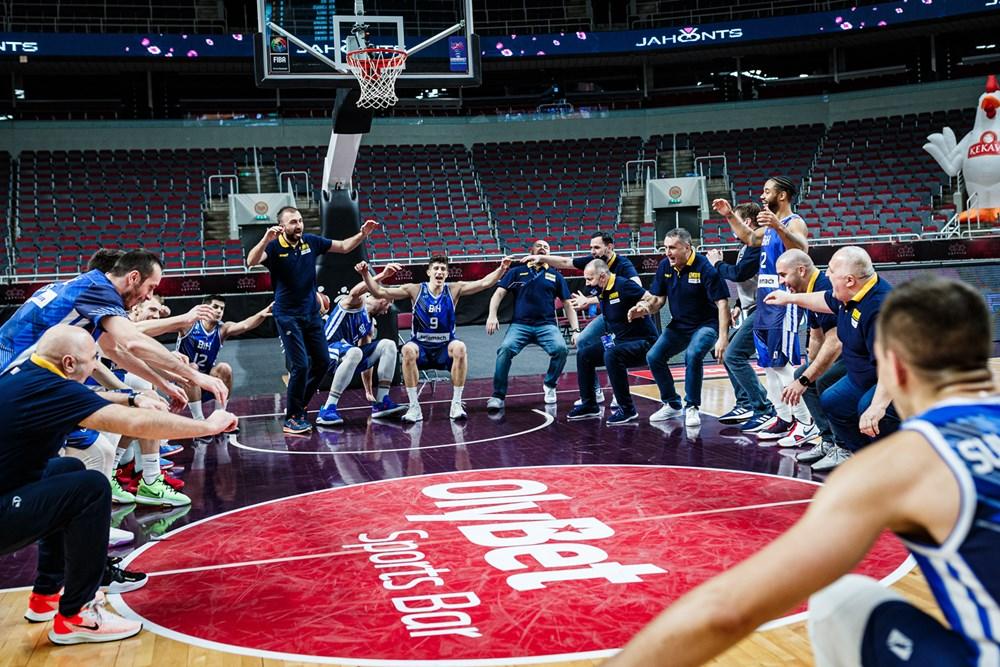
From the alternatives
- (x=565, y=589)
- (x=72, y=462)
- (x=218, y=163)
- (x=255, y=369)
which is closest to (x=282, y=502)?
(x=72, y=462)

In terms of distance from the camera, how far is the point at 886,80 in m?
29.9

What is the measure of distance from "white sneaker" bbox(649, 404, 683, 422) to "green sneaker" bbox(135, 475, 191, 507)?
4484 mm

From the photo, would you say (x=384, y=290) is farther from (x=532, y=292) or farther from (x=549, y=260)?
(x=549, y=260)

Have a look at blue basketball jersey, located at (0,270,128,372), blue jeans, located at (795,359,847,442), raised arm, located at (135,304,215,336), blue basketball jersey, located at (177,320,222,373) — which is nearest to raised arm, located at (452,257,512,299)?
blue basketball jersey, located at (177,320,222,373)

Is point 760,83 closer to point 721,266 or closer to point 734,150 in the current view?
point 734,150

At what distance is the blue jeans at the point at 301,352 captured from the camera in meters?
8.93

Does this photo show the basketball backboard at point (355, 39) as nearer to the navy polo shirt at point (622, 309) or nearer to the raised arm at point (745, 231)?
the navy polo shirt at point (622, 309)

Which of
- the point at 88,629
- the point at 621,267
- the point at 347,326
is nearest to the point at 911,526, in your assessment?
the point at 88,629


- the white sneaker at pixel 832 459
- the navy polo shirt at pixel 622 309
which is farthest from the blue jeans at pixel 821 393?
the navy polo shirt at pixel 622 309

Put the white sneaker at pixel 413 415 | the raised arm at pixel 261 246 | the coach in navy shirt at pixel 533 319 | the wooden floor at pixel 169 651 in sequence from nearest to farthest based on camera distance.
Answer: the wooden floor at pixel 169 651 → the raised arm at pixel 261 246 → the white sneaker at pixel 413 415 → the coach in navy shirt at pixel 533 319

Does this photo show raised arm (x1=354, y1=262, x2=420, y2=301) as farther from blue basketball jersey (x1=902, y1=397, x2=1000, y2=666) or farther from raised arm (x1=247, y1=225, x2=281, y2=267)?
blue basketball jersey (x1=902, y1=397, x2=1000, y2=666)

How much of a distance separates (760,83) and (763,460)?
27126 millimetres

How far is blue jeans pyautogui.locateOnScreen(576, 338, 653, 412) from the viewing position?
8883 mm

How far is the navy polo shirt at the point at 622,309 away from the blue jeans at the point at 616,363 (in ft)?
0.27
